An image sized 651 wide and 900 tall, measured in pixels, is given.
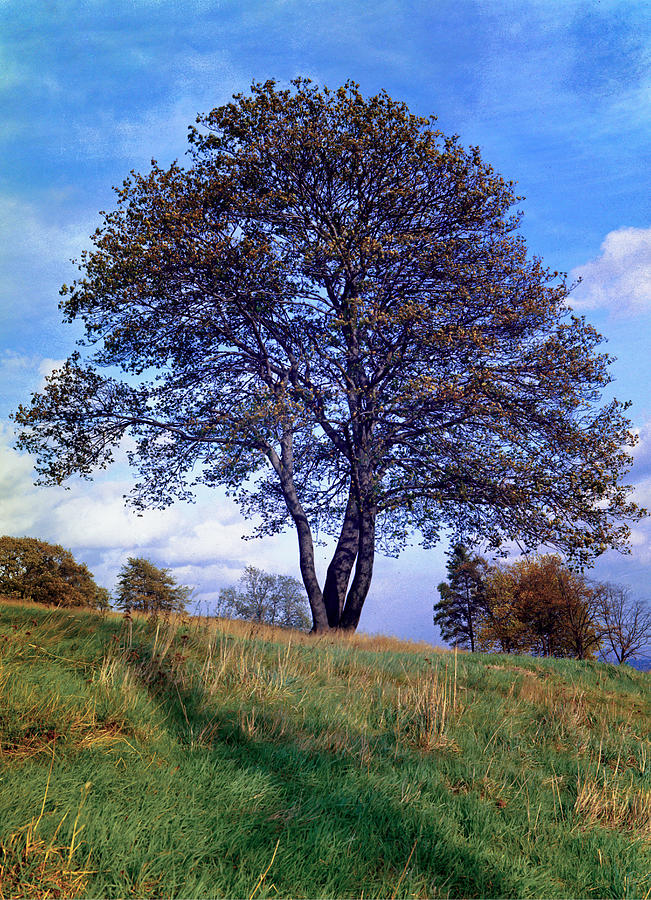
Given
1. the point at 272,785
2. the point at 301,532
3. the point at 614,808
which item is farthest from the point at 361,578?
the point at 272,785

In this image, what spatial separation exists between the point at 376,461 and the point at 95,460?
8.50 meters

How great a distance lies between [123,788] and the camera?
13.7 ft

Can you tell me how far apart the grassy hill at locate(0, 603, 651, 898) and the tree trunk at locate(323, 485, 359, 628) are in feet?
27.8

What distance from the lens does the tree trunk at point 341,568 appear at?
1688 centimetres

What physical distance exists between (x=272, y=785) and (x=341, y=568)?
12411 millimetres

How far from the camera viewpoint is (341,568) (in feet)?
55.7

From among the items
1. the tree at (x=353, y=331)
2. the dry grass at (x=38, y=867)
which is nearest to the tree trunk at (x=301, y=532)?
the tree at (x=353, y=331)

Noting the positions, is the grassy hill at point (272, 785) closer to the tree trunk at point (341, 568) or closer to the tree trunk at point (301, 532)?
the tree trunk at point (301, 532)

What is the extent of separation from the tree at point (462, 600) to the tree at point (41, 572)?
22.3m

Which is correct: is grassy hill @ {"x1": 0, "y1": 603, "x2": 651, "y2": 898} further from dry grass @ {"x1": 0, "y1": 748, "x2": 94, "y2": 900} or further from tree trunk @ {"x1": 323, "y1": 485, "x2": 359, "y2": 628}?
tree trunk @ {"x1": 323, "y1": 485, "x2": 359, "y2": 628}

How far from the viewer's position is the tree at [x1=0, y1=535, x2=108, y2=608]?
93.0 feet

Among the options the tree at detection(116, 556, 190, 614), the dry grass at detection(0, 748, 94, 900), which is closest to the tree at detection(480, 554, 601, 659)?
the tree at detection(116, 556, 190, 614)

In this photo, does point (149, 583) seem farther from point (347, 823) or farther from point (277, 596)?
point (347, 823)

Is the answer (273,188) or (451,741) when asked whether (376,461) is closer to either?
(273,188)
